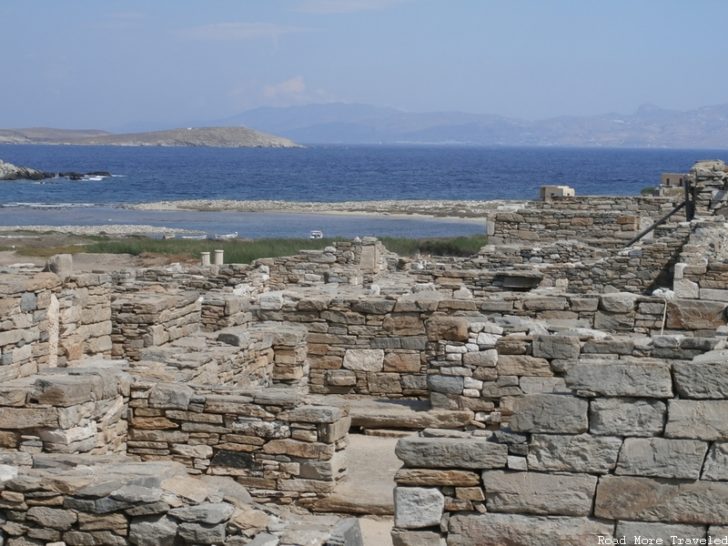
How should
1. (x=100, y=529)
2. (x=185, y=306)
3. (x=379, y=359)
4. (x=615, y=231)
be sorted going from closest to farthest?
1. (x=100, y=529)
2. (x=379, y=359)
3. (x=185, y=306)
4. (x=615, y=231)

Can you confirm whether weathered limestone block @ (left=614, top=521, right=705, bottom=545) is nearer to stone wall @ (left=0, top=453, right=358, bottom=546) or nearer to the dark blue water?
stone wall @ (left=0, top=453, right=358, bottom=546)

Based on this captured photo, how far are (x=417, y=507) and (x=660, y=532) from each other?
123 cm

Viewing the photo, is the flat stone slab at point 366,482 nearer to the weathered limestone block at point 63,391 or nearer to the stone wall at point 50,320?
the weathered limestone block at point 63,391

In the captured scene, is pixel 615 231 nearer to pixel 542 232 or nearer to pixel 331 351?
pixel 542 232

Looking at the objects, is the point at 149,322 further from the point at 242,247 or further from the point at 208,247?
the point at 208,247

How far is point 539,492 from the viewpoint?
6.49 meters

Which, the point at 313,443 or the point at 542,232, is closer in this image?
the point at 313,443

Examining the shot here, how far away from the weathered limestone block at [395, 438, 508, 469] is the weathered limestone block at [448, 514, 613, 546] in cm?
28

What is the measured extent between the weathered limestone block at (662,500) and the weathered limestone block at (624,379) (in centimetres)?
44

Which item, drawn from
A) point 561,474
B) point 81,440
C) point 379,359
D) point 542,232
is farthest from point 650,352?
point 542,232

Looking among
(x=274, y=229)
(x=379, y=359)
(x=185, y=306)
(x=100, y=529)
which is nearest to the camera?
(x=100, y=529)

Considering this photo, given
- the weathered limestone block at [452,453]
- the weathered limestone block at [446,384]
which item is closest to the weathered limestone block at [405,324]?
the weathered limestone block at [446,384]

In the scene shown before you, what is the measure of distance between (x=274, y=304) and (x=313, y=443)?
423cm

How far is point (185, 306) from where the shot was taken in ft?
45.8
